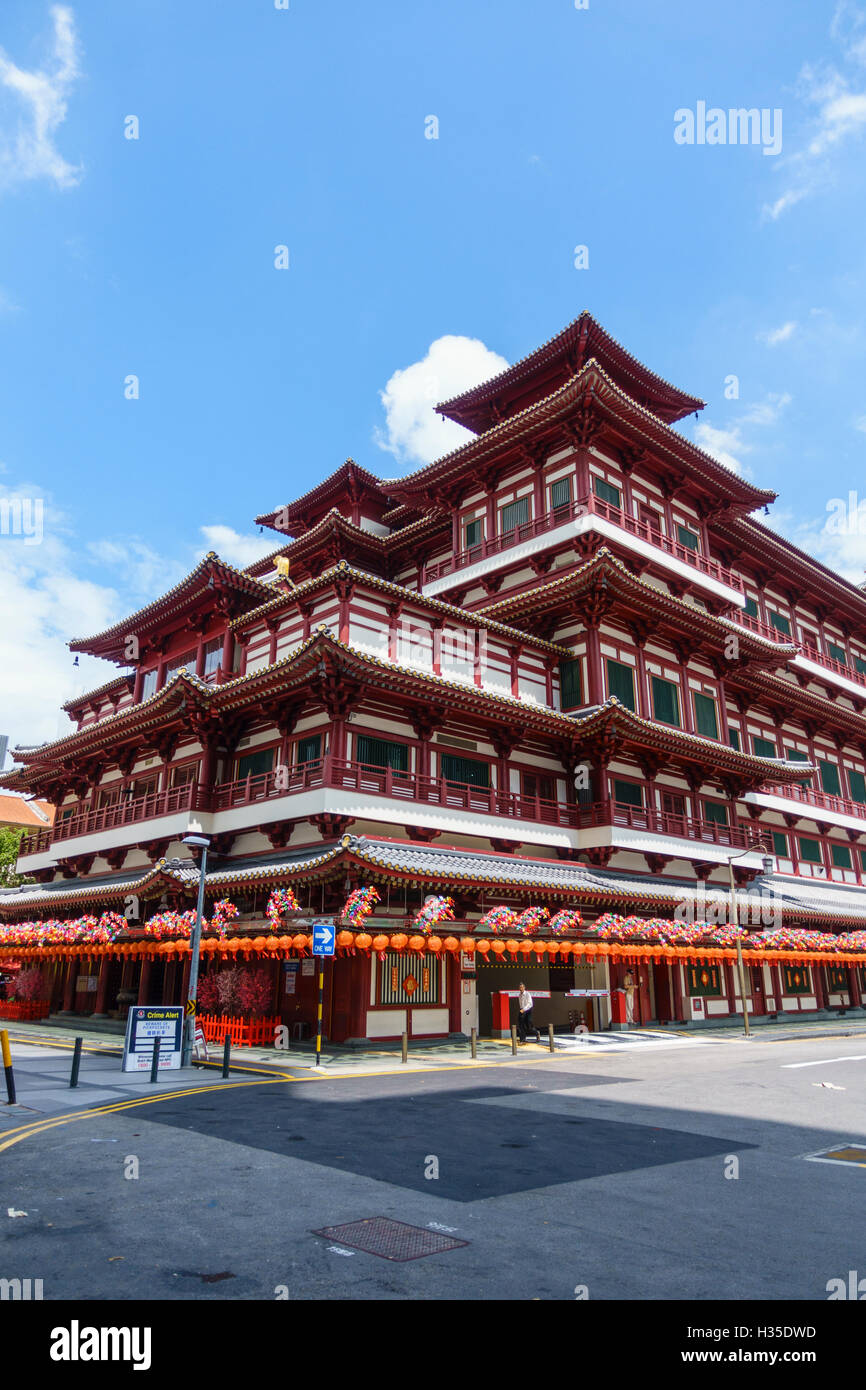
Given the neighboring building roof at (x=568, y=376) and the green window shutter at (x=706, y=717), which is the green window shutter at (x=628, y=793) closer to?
the green window shutter at (x=706, y=717)

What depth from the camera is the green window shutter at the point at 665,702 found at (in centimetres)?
3584

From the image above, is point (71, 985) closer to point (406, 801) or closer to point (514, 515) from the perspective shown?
point (406, 801)

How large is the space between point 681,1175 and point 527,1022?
692 inches

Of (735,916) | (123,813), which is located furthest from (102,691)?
(735,916)

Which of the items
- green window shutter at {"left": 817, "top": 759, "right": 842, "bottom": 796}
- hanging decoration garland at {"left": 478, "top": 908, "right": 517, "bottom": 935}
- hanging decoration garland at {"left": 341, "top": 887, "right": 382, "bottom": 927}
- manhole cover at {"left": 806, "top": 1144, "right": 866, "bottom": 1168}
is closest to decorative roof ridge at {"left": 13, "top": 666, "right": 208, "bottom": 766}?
hanging decoration garland at {"left": 341, "top": 887, "right": 382, "bottom": 927}

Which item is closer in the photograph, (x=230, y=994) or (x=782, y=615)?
(x=230, y=994)

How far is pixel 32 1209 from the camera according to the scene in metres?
8.06

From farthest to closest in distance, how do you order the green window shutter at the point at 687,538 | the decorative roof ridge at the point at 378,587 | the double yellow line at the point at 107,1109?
the green window shutter at the point at 687,538, the decorative roof ridge at the point at 378,587, the double yellow line at the point at 107,1109

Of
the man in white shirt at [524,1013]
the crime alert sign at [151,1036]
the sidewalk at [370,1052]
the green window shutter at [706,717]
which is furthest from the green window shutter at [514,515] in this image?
the crime alert sign at [151,1036]

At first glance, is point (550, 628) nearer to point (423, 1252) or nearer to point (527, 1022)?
point (527, 1022)

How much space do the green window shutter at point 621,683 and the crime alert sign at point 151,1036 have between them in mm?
20525

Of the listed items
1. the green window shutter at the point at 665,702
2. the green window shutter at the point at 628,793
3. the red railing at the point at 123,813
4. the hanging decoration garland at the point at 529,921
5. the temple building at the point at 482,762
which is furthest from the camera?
the green window shutter at the point at 665,702
